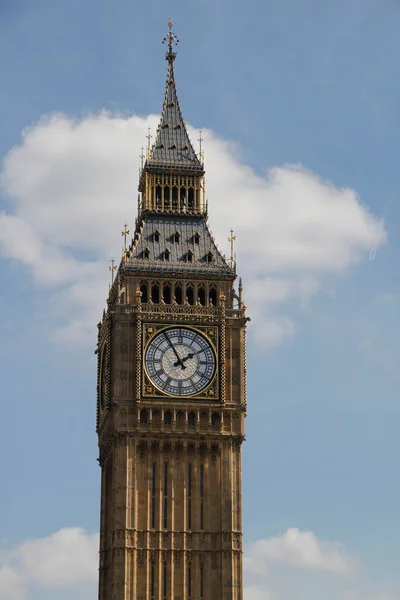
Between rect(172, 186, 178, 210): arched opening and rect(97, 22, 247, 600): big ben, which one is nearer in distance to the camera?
rect(97, 22, 247, 600): big ben

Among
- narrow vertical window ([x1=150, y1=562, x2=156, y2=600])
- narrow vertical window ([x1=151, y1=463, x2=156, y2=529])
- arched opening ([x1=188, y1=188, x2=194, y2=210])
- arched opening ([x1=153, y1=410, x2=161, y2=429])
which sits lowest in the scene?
narrow vertical window ([x1=150, y1=562, x2=156, y2=600])

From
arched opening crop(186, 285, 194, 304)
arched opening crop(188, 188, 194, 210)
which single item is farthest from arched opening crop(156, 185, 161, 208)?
arched opening crop(186, 285, 194, 304)

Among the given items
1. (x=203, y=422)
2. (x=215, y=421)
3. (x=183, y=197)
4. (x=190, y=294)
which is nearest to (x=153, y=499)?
(x=203, y=422)

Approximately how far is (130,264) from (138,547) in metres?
17.8

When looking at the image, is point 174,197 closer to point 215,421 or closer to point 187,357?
point 187,357

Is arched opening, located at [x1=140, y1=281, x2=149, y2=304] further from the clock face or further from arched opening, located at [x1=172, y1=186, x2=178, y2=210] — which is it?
arched opening, located at [x1=172, y1=186, x2=178, y2=210]

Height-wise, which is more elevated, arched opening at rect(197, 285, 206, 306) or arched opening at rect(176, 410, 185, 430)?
arched opening at rect(197, 285, 206, 306)

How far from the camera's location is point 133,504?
102750 mm

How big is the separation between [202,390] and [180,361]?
221cm

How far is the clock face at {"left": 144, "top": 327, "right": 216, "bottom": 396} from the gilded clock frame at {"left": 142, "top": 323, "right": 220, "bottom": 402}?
146mm

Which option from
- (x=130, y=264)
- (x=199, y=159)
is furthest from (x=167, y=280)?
(x=199, y=159)

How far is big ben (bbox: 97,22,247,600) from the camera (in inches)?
4021

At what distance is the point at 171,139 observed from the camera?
115m

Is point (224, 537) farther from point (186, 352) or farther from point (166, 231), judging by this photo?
point (166, 231)
